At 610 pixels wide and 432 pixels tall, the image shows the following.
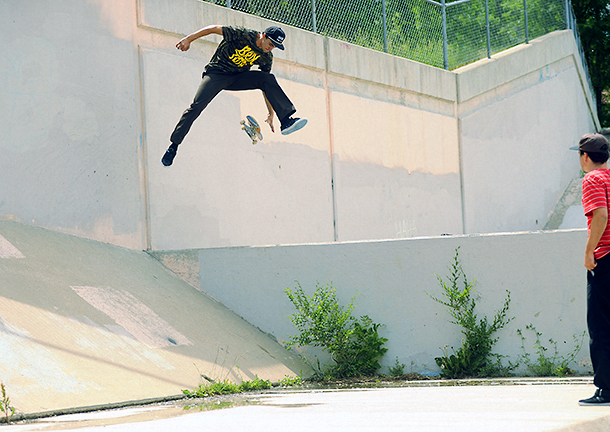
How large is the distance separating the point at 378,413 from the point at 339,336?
2557mm

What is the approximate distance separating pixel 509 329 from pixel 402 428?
3.22 metres

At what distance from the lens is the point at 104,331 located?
5906mm

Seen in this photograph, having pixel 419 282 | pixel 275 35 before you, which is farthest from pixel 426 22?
pixel 419 282

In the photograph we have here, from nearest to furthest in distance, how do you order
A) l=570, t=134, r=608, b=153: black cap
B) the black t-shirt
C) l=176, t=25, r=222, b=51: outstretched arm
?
1. l=570, t=134, r=608, b=153: black cap
2. l=176, t=25, r=222, b=51: outstretched arm
3. the black t-shirt

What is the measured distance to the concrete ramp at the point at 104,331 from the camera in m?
4.95

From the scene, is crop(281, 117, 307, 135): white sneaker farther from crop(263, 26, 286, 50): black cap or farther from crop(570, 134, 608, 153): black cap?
crop(570, 134, 608, 153): black cap

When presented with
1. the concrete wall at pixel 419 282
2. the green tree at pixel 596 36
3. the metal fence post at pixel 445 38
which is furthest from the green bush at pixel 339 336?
the green tree at pixel 596 36

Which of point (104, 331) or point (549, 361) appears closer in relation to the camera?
point (104, 331)

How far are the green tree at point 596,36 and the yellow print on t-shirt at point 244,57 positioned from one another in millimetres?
17406

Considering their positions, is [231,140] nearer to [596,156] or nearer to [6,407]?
[6,407]

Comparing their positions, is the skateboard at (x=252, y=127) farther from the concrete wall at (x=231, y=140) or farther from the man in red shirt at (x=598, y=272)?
the man in red shirt at (x=598, y=272)

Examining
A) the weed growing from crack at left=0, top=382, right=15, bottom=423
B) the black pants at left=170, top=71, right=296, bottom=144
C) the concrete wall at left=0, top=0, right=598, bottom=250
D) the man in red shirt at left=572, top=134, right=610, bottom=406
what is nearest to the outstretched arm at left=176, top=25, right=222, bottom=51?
the black pants at left=170, top=71, right=296, bottom=144

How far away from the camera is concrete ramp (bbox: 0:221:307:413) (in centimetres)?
495

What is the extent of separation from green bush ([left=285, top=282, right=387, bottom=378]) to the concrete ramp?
14.8 inches
